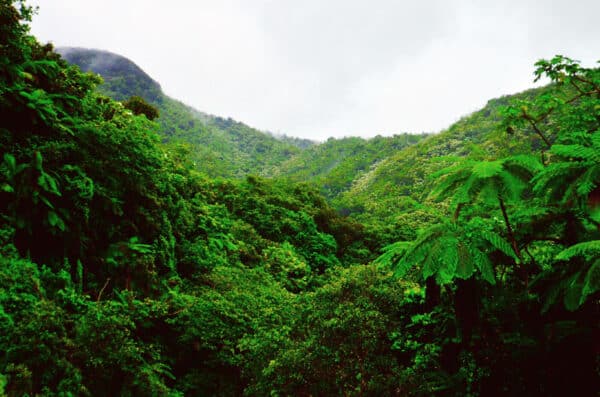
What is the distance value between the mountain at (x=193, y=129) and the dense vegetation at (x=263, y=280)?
147ft

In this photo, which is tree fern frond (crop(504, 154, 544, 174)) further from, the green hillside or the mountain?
the mountain

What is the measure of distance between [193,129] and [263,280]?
63.2 metres

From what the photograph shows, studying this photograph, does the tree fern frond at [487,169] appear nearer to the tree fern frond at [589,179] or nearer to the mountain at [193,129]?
the tree fern frond at [589,179]

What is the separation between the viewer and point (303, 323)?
621 cm

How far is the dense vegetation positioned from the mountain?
4486 centimetres

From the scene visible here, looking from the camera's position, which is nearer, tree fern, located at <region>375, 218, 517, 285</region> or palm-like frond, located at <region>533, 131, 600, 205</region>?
palm-like frond, located at <region>533, 131, 600, 205</region>

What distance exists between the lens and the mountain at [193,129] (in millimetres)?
61803

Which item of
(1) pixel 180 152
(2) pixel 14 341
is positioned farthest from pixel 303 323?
(1) pixel 180 152

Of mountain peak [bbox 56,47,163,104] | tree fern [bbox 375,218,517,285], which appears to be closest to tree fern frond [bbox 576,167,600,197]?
tree fern [bbox 375,218,517,285]

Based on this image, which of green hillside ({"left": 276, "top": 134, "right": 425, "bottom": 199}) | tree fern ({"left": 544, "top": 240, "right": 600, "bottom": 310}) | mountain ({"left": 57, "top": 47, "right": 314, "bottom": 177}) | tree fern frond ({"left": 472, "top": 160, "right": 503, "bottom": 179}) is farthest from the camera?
mountain ({"left": 57, "top": 47, "right": 314, "bottom": 177})

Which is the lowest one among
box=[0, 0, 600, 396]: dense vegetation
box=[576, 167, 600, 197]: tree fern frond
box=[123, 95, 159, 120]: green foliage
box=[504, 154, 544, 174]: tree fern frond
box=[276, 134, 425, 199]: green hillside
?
box=[0, 0, 600, 396]: dense vegetation

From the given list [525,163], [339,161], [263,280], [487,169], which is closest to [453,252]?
[487,169]

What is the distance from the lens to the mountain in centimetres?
6180

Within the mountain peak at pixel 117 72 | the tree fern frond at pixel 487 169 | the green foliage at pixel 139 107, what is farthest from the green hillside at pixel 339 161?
the tree fern frond at pixel 487 169
